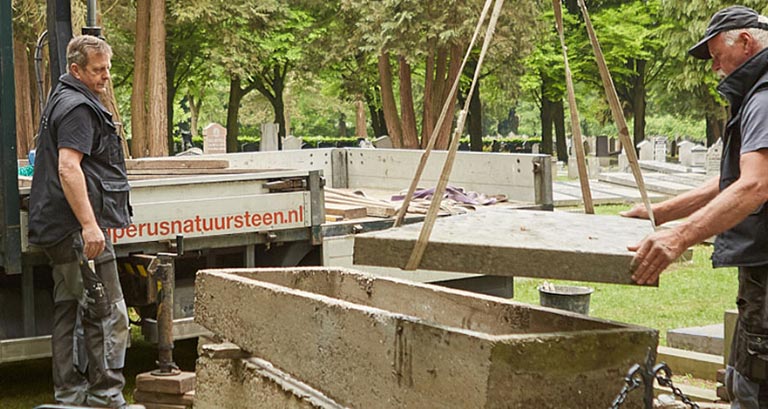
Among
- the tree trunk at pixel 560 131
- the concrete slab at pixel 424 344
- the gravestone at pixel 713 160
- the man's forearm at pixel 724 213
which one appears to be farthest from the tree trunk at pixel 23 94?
the tree trunk at pixel 560 131

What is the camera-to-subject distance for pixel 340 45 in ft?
111

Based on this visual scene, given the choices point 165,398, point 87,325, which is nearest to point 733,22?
point 87,325

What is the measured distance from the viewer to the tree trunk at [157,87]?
23203mm

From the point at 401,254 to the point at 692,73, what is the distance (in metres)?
34.2

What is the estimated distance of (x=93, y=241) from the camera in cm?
632

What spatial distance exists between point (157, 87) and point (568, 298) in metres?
16.7

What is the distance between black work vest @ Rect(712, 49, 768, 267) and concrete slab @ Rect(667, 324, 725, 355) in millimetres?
3677

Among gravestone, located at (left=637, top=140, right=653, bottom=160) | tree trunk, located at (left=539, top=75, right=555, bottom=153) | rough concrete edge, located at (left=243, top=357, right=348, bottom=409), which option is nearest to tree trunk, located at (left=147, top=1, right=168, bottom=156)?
rough concrete edge, located at (left=243, top=357, right=348, bottom=409)

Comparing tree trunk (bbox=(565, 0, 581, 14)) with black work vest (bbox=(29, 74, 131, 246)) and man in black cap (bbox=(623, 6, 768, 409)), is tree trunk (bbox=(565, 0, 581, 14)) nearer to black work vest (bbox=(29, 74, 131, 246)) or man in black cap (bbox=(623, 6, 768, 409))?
black work vest (bbox=(29, 74, 131, 246))

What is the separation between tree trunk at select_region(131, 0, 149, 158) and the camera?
24.7 metres

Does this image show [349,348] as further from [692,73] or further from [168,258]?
[692,73]

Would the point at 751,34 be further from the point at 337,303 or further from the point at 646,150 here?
the point at 646,150

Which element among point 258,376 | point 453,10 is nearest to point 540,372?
point 258,376

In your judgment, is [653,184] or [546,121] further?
[546,121]
